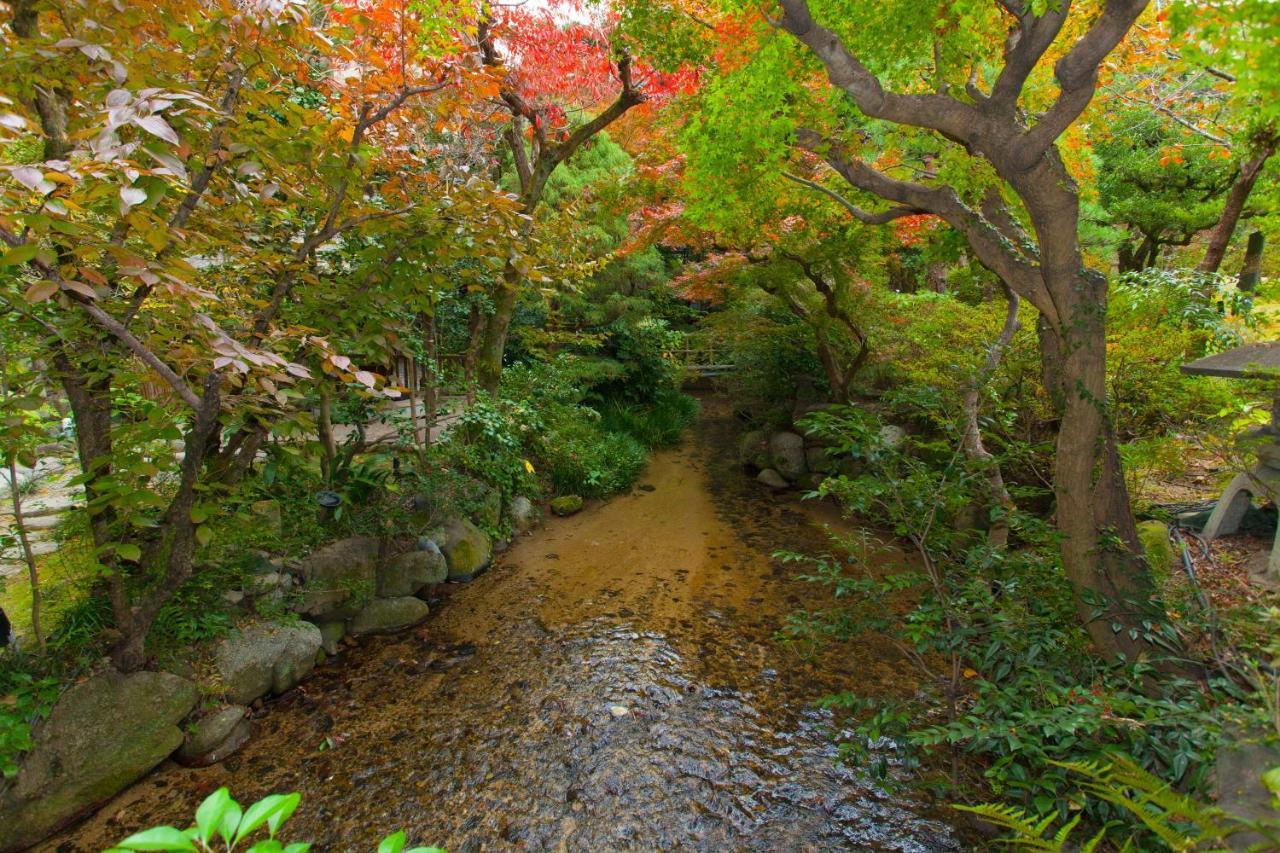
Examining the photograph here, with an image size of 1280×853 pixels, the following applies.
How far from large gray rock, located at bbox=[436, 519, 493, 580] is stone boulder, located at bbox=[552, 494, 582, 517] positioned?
4.81 ft

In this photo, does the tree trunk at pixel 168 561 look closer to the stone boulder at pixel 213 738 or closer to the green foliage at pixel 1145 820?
the stone boulder at pixel 213 738

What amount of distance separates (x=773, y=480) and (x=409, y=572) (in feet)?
16.7

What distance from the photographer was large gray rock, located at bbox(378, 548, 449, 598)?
15.9 feet

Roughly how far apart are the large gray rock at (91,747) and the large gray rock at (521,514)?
3443 millimetres

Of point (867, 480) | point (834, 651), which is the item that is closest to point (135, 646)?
point (867, 480)

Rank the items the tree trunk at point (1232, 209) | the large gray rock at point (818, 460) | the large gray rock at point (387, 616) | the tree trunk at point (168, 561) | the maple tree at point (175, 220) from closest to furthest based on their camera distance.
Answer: the maple tree at point (175, 220) → the tree trunk at point (168, 561) → the large gray rock at point (387, 616) → the tree trunk at point (1232, 209) → the large gray rock at point (818, 460)

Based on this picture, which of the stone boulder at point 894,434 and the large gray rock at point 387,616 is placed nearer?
the large gray rock at point 387,616

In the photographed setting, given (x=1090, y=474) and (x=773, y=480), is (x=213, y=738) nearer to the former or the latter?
(x=1090, y=474)

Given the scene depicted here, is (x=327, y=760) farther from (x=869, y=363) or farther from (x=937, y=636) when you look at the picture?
(x=869, y=363)

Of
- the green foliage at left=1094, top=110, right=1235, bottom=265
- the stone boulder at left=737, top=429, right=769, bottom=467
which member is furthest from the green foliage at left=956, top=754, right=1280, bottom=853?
the green foliage at left=1094, top=110, right=1235, bottom=265

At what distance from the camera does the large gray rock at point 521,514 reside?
21.2ft

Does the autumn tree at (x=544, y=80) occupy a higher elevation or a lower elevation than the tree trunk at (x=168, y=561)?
higher

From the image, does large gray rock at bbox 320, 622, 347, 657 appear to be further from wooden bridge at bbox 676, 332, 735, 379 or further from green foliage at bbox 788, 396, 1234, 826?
wooden bridge at bbox 676, 332, 735, 379

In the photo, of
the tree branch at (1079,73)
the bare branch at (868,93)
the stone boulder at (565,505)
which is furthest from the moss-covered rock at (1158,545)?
the stone boulder at (565,505)
